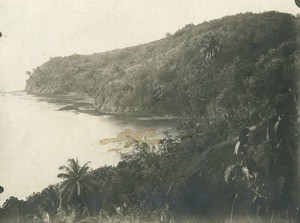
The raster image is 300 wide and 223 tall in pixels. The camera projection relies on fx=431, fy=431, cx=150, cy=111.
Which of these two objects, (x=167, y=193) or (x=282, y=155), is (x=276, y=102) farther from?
(x=167, y=193)

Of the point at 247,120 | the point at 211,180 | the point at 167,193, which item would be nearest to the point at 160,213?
the point at 167,193

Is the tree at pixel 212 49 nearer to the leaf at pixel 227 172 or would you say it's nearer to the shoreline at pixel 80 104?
the shoreline at pixel 80 104

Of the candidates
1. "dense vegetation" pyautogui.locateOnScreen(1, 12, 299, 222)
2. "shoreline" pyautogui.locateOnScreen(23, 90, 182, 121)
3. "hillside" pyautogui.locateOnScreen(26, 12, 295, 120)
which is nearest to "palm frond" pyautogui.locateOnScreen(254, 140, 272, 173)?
"dense vegetation" pyautogui.locateOnScreen(1, 12, 299, 222)

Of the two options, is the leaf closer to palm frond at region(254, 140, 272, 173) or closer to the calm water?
palm frond at region(254, 140, 272, 173)

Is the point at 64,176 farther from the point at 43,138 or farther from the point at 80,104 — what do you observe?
the point at 80,104

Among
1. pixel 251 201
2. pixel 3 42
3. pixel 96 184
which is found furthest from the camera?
pixel 3 42

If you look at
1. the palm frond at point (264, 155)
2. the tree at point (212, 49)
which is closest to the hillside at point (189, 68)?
the tree at point (212, 49)
